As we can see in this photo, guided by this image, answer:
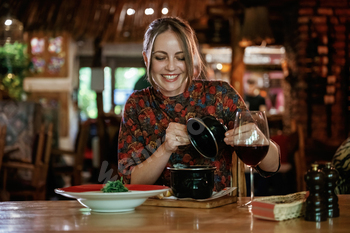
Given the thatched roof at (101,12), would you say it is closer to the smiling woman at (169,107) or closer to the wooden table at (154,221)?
the smiling woman at (169,107)

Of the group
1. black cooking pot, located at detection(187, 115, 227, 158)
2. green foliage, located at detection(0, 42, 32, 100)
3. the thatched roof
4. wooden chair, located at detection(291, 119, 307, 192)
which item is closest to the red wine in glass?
black cooking pot, located at detection(187, 115, 227, 158)

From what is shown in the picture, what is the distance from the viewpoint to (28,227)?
3.13 ft

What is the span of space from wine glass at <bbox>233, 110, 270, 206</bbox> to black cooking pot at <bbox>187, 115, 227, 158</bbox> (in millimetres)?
111

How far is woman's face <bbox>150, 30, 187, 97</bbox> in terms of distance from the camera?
1.60 meters

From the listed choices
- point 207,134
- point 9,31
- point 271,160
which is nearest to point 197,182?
point 207,134

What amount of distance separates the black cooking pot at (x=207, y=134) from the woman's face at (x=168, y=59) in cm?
38

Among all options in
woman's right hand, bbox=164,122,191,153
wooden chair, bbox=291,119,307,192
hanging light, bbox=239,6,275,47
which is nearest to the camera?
woman's right hand, bbox=164,122,191,153

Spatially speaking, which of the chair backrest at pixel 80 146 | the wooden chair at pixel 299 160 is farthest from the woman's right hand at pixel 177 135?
the chair backrest at pixel 80 146

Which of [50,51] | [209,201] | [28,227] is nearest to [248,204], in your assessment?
[209,201]

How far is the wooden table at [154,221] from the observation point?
913 mm

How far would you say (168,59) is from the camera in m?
1.60

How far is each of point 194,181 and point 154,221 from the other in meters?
0.23

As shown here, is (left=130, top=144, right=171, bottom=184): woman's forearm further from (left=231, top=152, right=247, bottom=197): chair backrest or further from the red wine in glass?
the red wine in glass

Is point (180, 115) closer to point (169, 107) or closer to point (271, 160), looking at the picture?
point (169, 107)
